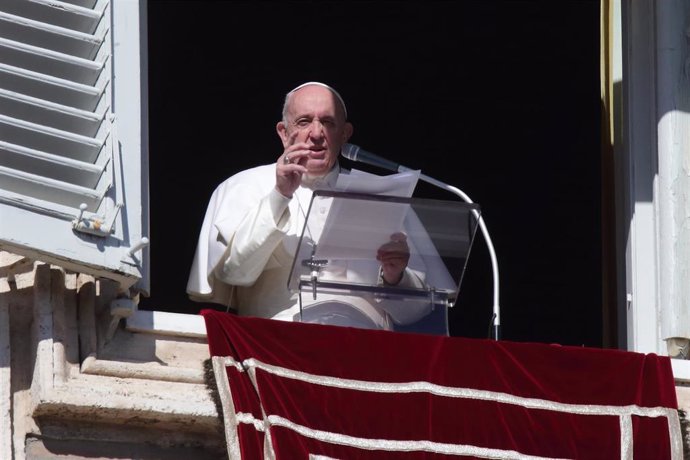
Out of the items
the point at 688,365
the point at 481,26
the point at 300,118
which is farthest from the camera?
the point at 481,26

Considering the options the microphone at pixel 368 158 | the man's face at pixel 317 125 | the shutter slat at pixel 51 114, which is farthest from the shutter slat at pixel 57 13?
the man's face at pixel 317 125

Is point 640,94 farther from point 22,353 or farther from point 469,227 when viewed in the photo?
point 22,353

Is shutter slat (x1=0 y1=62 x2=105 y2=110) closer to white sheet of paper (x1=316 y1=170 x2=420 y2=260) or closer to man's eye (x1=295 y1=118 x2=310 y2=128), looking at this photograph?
white sheet of paper (x1=316 y1=170 x2=420 y2=260)

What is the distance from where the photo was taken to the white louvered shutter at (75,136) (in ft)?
23.3

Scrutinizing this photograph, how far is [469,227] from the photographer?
735 cm

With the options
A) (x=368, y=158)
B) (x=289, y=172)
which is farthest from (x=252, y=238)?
(x=368, y=158)

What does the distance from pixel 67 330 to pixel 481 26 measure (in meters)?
3.92

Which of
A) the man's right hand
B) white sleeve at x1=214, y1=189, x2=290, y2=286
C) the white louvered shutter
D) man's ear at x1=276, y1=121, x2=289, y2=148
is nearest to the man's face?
man's ear at x1=276, y1=121, x2=289, y2=148

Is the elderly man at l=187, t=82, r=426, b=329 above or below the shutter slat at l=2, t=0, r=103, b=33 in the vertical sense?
below

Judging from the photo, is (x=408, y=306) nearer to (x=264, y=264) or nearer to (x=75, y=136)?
(x=264, y=264)

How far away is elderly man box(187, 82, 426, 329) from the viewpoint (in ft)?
25.0

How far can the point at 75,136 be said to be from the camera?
7281 mm

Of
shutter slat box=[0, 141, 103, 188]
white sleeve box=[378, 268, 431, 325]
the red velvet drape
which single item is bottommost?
the red velvet drape

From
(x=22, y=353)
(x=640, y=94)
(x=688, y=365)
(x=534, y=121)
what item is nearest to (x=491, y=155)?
(x=534, y=121)
